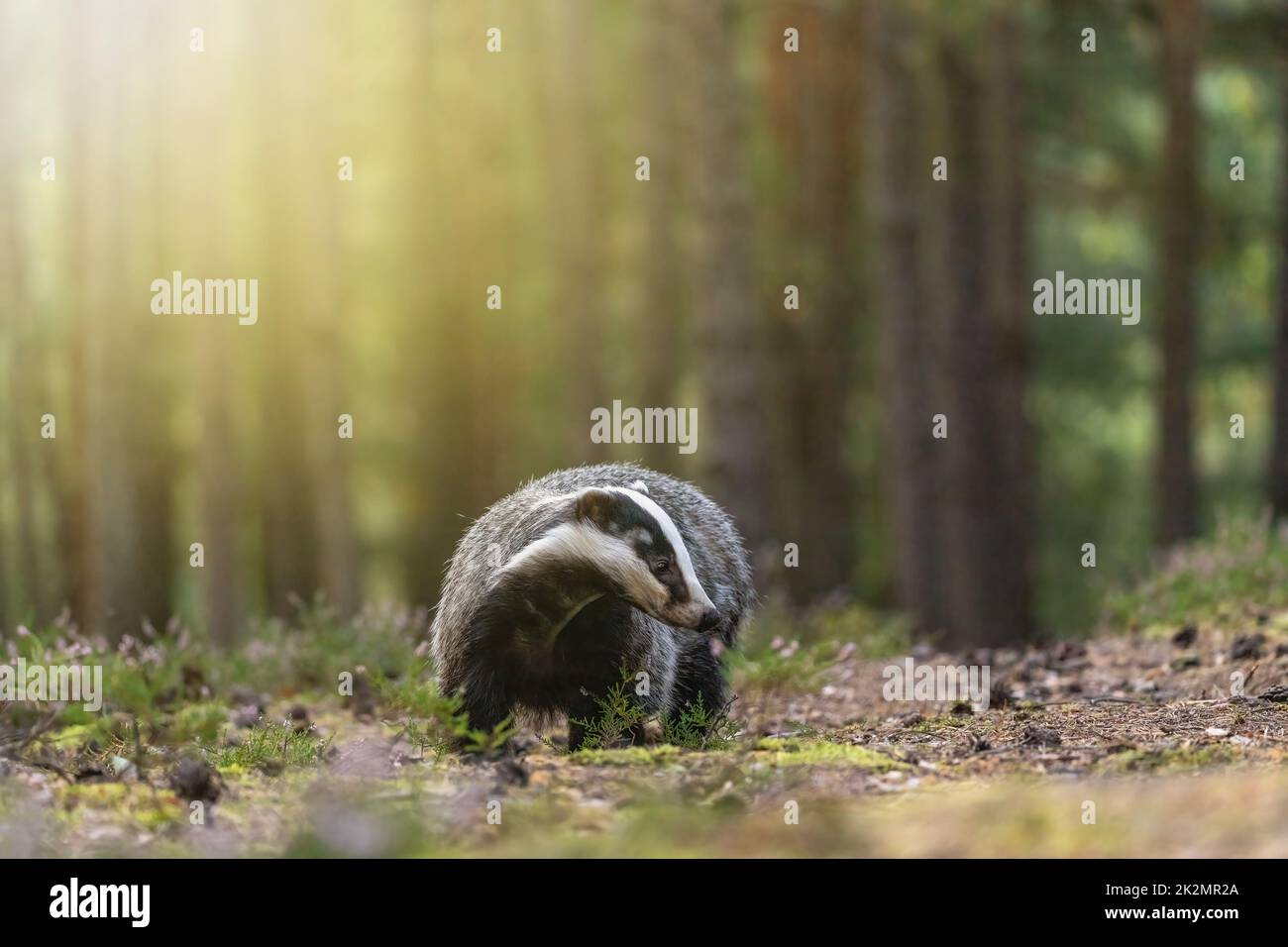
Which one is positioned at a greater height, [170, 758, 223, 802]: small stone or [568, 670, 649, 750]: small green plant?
[568, 670, 649, 750]: small green plant

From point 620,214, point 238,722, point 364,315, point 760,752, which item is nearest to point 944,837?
point 760,752

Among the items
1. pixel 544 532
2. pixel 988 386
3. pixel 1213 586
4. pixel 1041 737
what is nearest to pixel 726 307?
pixel 988 386

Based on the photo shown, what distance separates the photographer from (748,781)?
6930 millimetres

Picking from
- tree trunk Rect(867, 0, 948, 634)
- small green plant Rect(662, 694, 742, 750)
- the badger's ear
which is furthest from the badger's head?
tree trunk Rect(867, 0, 948, 634)

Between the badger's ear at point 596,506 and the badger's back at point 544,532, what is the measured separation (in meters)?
0.17

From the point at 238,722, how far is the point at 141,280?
15.1 metres

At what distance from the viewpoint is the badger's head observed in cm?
792

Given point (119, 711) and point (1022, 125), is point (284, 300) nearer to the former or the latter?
point (1022, 125)

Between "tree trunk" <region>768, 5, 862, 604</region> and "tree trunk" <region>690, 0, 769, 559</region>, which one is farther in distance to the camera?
"tree trunk" <region>768, 5, 862, 604</region>

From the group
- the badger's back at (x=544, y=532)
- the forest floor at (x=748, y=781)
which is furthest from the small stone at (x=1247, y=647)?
the badger's back at (x=544, y=532)

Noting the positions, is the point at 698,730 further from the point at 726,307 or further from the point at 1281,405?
the point at 1281,405

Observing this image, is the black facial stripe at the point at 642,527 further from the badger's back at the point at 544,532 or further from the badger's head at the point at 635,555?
the badger's back at the point at 544,532

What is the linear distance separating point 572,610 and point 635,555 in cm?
46

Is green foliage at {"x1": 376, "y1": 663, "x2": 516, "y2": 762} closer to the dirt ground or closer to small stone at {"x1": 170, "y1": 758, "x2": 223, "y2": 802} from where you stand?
the dirt ground
